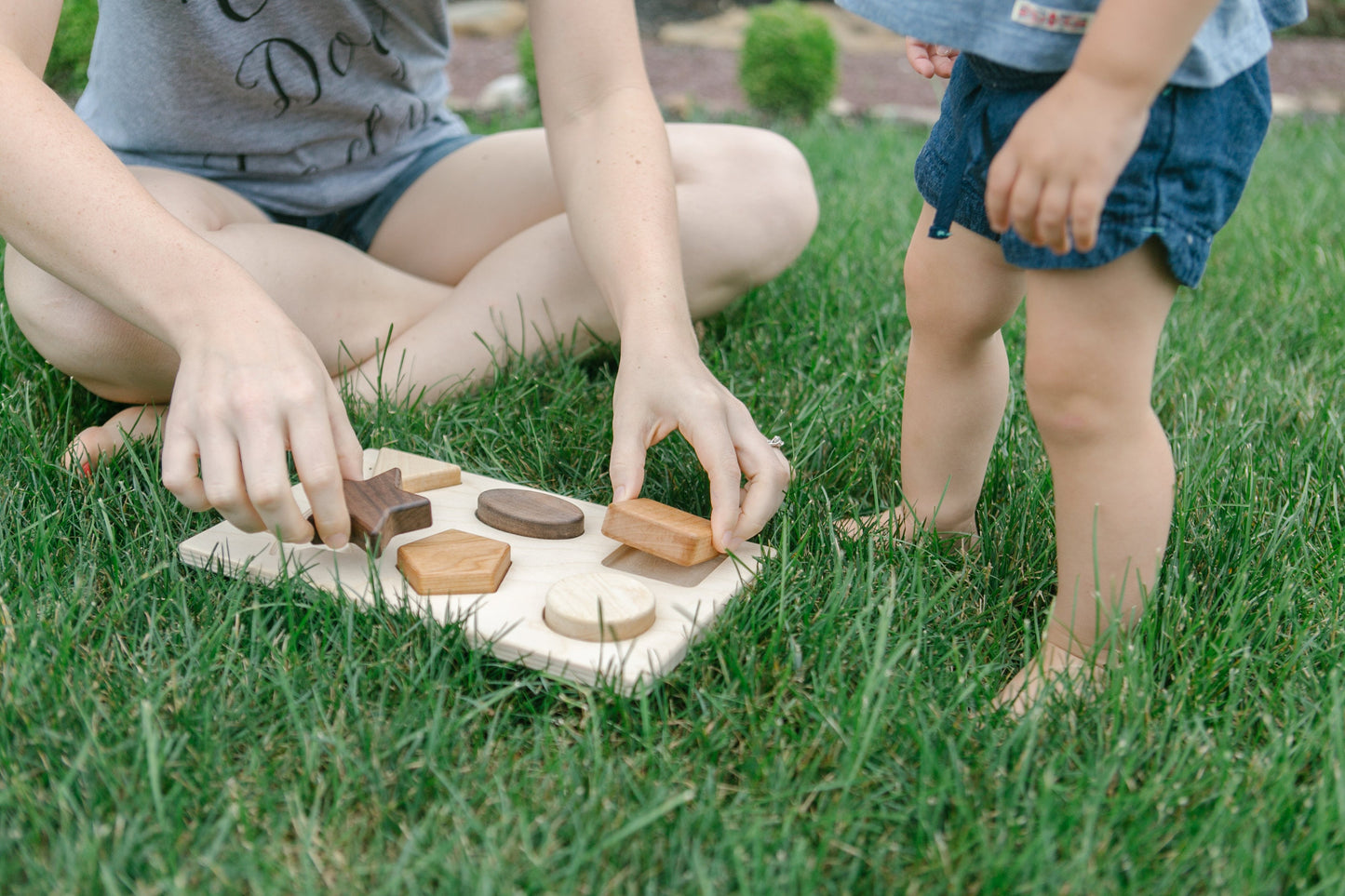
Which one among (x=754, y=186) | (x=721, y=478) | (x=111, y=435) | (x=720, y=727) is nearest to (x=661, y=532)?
(x=721, y=478)

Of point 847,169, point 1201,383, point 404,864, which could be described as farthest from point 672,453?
point 847,169

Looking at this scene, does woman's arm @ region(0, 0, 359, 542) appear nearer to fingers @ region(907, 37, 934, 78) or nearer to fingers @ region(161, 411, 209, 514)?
fingers @ region(161, 411, 209, 514)

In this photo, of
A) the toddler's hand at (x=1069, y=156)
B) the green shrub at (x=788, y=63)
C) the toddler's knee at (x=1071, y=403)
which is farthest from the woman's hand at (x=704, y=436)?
the green shrub at (x=788, y=63)

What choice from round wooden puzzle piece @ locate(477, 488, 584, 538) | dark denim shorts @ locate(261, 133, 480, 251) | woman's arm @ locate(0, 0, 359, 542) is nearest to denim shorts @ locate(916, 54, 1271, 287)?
round wooden puzzle piece @ locate(477, 488, 584, 538)

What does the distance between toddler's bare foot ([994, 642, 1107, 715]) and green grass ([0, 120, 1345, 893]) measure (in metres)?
0.02

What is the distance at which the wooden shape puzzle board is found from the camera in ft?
3.16

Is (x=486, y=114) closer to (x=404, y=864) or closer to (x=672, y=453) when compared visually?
(x=672, y=453)

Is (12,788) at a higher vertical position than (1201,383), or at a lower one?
higher

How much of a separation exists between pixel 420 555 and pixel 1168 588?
0.73 metres

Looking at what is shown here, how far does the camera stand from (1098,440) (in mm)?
961

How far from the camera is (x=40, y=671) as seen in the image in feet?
2.97

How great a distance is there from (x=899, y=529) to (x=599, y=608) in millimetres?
398

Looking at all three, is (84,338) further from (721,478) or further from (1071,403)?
(1071,403)

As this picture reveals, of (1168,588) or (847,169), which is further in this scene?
(847,169)
